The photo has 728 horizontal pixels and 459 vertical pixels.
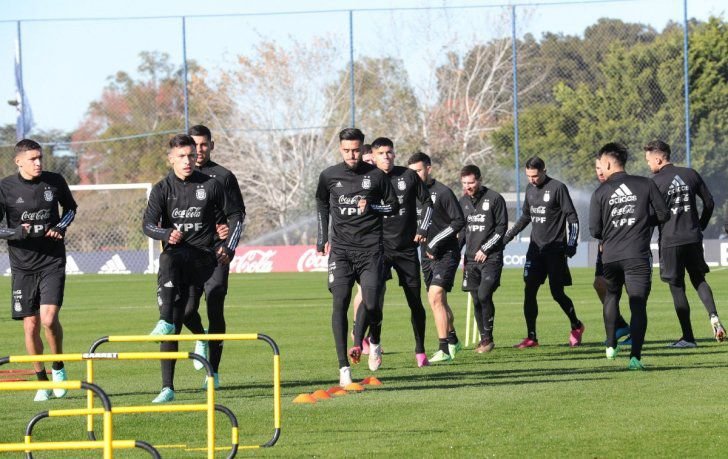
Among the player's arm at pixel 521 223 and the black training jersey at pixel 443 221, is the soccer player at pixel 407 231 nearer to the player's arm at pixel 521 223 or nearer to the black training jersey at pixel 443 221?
the black training jersey at pixel 443 221

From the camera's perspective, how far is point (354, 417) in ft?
33.1

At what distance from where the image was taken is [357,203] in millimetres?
12656

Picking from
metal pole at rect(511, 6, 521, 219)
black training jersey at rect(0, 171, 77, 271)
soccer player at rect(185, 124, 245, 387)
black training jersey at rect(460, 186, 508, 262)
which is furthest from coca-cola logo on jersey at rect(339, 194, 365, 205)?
metal pole at rect(511, 6, 521, 219)

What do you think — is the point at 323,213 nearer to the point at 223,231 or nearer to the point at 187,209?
the point at 223,231

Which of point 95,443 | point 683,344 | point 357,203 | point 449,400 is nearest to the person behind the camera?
point 95,443

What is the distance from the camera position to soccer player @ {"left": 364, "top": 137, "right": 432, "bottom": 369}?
14094 mm

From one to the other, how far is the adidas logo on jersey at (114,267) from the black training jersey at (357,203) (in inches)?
1236

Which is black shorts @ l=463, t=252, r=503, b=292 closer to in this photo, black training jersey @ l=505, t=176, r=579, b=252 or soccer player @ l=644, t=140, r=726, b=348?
black training jersey @ l=505, t=176, r=579, b=252

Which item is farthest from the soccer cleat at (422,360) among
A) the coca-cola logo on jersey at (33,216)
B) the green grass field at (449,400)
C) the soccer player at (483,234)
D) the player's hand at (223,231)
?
the coca-cola logo on jersey at (33,216)

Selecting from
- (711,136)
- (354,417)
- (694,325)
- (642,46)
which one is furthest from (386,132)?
(354,417)

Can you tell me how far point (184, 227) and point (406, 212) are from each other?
3.28m

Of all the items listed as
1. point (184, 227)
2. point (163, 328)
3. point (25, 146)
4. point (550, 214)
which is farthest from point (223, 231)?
point (550, 214)

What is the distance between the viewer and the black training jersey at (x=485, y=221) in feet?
53.2

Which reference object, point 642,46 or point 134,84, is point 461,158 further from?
point 134,84
